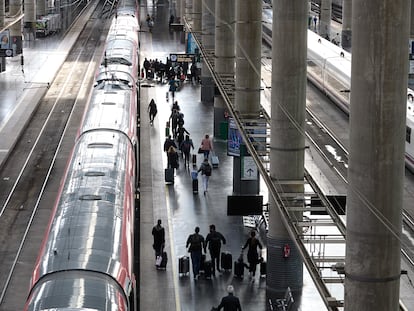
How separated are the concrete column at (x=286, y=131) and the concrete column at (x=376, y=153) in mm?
10051

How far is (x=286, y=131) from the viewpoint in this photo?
92.2 feet

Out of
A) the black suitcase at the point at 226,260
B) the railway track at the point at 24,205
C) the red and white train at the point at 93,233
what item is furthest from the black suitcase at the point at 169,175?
the black suitcase at the point at 226,260

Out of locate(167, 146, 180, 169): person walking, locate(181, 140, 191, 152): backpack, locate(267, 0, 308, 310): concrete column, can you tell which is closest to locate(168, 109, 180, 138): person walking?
locate(181, 140, 191, 152): backpack

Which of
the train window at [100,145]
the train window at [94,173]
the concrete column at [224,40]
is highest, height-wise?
the concrete column at [224,40]

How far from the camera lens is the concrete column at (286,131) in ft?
89.2

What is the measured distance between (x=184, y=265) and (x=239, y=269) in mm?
1474

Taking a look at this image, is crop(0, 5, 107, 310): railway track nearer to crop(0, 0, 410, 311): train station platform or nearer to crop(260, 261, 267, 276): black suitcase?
crop(0, 0, 410, 311): train station platform

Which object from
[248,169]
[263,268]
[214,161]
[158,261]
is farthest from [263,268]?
[214,161]

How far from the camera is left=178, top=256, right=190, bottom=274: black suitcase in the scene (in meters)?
29.2

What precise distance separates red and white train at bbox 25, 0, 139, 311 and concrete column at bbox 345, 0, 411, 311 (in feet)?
14.2

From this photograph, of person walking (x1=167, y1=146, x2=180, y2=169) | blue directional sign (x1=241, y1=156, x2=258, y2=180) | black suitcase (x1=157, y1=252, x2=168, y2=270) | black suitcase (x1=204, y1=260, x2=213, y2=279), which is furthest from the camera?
person walking (x1=167, y1=146, x2=180, y2=169)

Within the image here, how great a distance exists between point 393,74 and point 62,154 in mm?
31945

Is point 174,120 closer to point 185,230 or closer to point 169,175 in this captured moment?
point 169,175

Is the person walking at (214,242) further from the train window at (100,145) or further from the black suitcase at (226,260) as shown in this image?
the train window at (100,145)
